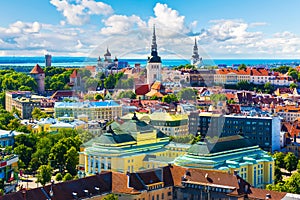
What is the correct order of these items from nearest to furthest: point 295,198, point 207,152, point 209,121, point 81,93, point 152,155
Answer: point 295,198 < point 207,152 < point 152,155 < point 209,121 < point 81,93

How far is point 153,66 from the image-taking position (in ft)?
89.3

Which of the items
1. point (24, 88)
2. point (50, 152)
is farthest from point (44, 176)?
point (24, 88)

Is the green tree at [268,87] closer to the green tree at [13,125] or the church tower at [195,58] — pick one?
the green tree at [13,125]

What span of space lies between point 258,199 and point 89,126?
1514 cm

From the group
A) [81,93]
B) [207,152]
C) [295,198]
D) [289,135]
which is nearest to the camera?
[295,198]

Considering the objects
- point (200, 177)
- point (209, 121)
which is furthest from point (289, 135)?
point (200, 177)

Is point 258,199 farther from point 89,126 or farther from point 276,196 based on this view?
point 89,126

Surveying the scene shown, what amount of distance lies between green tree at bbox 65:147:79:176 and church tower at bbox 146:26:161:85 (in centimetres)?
497

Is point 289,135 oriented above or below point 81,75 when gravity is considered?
below

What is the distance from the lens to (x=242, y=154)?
24703 mm

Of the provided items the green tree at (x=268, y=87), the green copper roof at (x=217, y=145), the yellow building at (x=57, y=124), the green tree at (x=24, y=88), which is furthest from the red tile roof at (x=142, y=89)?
the green tree at (x=268, y=87)

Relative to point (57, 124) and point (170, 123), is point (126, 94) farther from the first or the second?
point (57, 124)

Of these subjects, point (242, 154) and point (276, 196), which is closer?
point (276, 196)

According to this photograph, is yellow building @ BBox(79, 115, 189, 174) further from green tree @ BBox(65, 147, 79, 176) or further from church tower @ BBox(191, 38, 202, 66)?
church tower @ BBox(191, 38, 202, 66)
